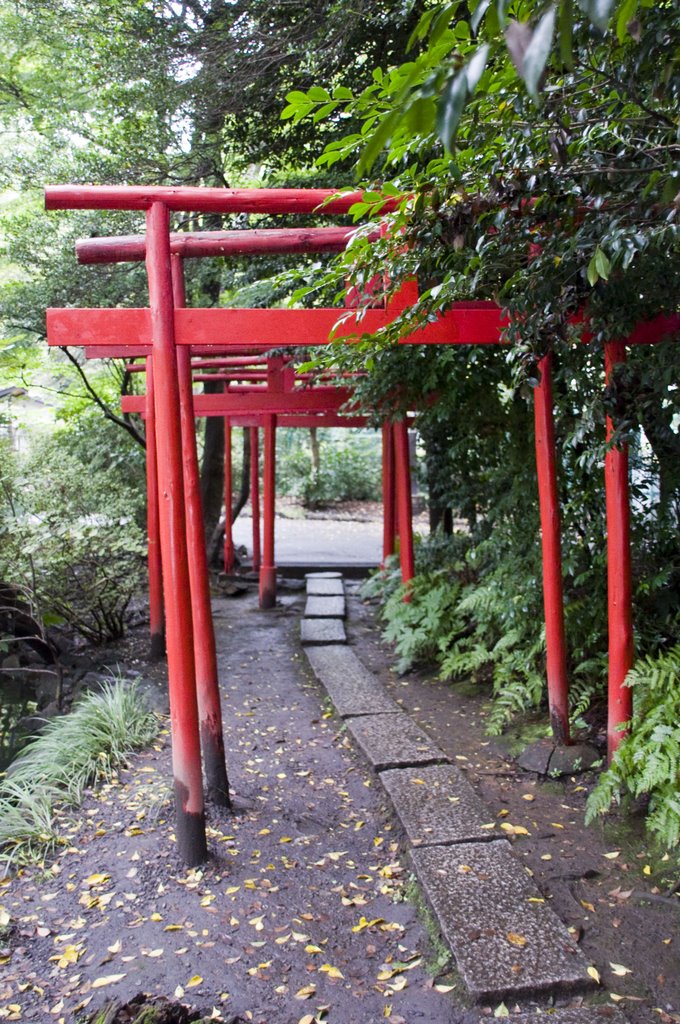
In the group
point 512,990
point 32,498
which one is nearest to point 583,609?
point 512,990

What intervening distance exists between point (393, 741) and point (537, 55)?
4689mm

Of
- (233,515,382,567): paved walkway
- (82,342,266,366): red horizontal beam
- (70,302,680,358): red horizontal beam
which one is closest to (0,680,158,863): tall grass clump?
(82,342,266,366): red horizontal beam

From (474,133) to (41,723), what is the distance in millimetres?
5452

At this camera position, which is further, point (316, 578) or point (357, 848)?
point (316, 578)

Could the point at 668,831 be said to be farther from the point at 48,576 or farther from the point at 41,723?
the point at 48,576

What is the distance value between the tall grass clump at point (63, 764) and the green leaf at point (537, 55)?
4.31 metres

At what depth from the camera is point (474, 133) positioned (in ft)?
9.12

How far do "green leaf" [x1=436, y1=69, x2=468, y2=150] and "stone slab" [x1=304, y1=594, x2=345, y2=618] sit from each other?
335 inches

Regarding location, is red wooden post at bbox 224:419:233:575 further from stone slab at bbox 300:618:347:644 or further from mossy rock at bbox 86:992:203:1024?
mossy rock at bbox 86:992:203:1024

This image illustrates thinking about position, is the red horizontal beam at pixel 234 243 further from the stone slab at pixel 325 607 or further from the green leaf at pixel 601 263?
the stone slab at pixel 325 607

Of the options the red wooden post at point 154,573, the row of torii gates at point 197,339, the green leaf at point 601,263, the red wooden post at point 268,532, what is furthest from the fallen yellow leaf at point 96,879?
the red wooden post at point 268,532

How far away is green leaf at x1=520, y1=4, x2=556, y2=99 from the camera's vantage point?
93cm

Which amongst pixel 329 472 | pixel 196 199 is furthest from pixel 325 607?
pixel 329 472

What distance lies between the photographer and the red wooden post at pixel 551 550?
15.1ft
